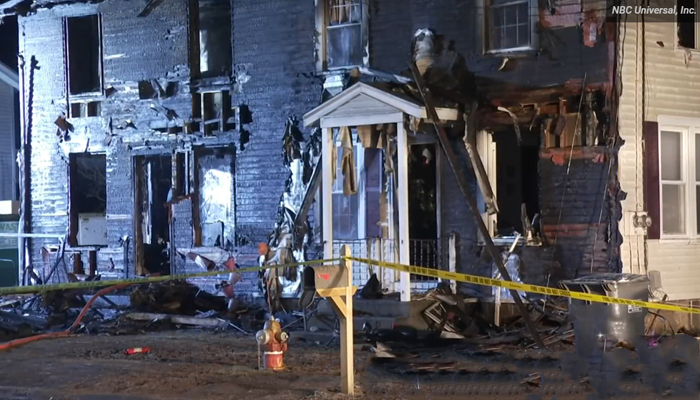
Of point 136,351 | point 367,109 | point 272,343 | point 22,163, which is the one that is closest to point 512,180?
point 367,109

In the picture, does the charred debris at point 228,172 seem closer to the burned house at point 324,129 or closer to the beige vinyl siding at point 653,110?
the burned house at point 324,129

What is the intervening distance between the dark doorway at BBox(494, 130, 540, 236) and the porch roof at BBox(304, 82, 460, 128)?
5.13 feet

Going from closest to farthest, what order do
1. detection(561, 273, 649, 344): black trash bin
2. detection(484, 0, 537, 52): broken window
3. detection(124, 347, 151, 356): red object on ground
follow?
detection(561, 273, 649, 344): black trash bin, detection(124, 347, 151, 356): red object on ground, detection(484, 0, 537, 52): broken window

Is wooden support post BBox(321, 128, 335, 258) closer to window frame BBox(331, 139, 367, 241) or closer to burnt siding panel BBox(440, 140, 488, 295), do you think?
window frame BBox(331, 139, 367, 241)

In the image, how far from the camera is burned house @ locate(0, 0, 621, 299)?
15062 millimetres

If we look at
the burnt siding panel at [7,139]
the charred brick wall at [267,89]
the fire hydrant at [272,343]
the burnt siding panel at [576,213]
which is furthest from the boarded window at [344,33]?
the burnt siding panel at [7,139]

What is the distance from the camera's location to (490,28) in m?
16.0

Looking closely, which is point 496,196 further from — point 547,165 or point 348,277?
point 348,277

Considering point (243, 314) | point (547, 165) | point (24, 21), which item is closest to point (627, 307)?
point (547, 165)

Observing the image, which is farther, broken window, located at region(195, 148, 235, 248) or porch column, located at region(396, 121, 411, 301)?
broken window, located at region(195, 148, 235, 248)

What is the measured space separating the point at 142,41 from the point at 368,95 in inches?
262

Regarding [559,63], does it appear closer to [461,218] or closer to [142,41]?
[461,218]

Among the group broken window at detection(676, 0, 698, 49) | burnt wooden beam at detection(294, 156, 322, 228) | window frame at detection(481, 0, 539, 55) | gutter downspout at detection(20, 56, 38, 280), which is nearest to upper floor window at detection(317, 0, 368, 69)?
burnt wooden beam at detection(294, 156, 322, 228)

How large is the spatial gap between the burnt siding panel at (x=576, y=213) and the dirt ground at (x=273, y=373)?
2.32 m
